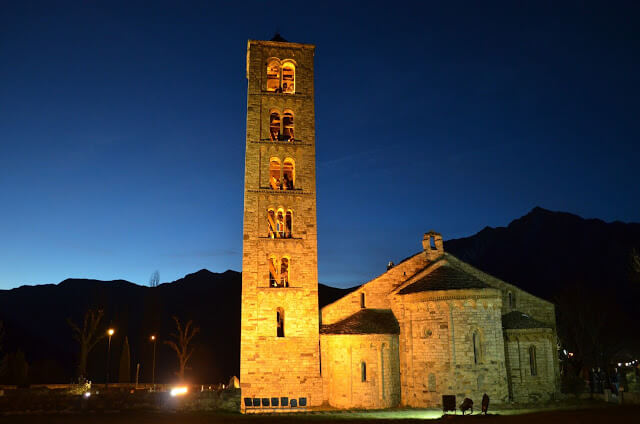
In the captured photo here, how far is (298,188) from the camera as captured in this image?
3042 centimetres

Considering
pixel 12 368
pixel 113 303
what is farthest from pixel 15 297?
pixel 12 368

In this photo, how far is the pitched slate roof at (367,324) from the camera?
27875mm

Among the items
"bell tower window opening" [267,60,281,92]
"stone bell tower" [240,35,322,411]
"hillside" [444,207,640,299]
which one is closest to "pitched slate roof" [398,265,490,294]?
"stone bell tower" [240,35,322,411]

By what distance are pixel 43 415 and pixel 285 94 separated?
22359mm

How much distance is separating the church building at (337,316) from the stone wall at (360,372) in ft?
0.19

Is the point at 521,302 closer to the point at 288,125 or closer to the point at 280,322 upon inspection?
the point at 280,322

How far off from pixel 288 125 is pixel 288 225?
6785 mm

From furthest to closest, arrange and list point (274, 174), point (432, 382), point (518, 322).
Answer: point (274, 174), point (518, 322), point (432, 382)

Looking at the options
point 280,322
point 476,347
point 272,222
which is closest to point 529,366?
point 476,347

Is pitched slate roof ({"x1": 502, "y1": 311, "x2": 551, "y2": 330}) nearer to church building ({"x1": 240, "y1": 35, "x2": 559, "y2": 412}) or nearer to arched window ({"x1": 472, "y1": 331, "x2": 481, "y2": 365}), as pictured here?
church building ({"x1": 240, "y1": 35, "x2": 559, "y2": 412})

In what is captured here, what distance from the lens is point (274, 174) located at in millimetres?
32906

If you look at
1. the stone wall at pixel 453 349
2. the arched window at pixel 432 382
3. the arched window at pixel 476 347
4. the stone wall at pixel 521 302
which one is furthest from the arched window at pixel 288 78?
the arched window at pixel 432 382

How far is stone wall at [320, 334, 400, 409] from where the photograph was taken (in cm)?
2698

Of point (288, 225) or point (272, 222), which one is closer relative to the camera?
point (272, 222)
